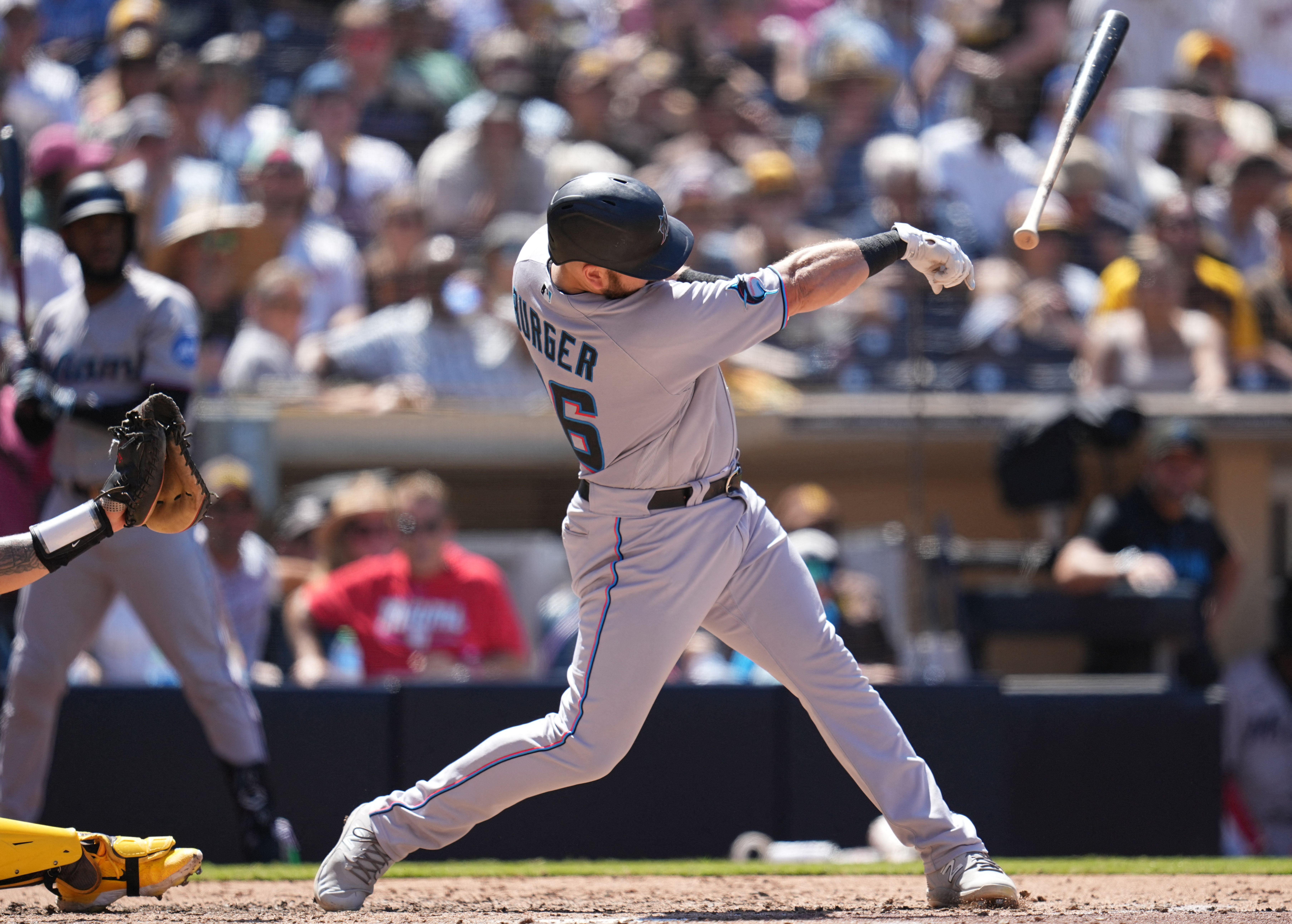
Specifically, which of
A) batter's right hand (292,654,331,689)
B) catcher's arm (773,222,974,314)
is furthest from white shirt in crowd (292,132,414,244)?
catcher's arm (773,222,974,314)

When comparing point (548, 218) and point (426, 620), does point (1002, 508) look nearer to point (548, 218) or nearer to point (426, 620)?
point (426, 620)

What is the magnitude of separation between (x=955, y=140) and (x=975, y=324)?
4.85 ft

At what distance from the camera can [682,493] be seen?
3430 mm

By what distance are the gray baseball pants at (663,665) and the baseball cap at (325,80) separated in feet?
18.3

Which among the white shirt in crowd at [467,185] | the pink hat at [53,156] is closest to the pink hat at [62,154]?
the pink hat at [53,156]

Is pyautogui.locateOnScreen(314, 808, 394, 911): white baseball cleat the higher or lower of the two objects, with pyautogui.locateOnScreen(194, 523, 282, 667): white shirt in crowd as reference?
higher

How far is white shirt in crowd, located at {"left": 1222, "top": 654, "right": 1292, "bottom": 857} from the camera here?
6.27 metres

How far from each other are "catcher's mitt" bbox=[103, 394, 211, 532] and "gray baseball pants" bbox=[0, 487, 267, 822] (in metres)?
1.20

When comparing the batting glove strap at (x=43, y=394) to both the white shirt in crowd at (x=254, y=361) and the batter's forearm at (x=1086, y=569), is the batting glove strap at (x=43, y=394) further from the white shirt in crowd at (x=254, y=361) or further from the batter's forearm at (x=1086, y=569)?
the batter's forearm at (x=1086, y=569)

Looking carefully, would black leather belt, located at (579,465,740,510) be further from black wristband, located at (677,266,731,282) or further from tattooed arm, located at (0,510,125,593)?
tattooed arm, located at (0,510,125,593)

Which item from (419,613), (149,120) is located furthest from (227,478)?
(149,120)

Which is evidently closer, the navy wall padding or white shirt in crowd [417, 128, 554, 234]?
the navy wall padding

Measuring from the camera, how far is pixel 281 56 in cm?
885

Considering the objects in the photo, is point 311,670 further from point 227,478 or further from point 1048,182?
point 1048,182
